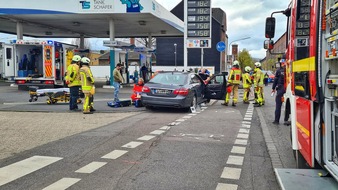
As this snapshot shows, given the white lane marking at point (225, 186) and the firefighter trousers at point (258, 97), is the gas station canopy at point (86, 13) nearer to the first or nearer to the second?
the firefighter trousers at point (258, 97)

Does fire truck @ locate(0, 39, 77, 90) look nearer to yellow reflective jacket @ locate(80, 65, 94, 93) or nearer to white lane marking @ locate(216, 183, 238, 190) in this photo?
yellow reflective jacket @ locate(80, 65, 94, 93)

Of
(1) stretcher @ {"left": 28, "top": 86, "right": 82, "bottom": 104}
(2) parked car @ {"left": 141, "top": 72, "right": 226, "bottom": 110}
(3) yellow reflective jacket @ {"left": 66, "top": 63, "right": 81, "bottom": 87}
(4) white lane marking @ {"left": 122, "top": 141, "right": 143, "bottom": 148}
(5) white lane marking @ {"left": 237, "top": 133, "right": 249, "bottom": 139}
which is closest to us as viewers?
(4) white lane marking @ {"left": 122, "top": 141, "right": 143, "bottom": 148}

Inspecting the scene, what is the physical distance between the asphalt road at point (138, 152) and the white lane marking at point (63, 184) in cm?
1

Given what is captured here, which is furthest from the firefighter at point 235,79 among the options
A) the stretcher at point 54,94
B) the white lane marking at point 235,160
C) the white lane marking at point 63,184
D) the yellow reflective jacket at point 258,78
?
the white lane marking at point 63,184

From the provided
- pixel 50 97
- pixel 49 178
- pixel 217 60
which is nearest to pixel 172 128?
pixel 49 178

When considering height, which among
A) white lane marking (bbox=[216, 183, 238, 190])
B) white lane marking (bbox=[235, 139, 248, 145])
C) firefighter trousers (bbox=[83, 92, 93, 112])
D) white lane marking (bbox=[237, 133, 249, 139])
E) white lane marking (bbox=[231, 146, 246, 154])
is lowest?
white lane marking (bbox=[216, 183, 238, 190])

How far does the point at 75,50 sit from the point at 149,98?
12355 millimetres

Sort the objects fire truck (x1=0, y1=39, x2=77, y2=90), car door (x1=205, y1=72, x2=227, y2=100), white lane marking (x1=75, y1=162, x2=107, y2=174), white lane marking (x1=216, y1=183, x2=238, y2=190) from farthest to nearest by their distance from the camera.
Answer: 1. fire truck (x1=0, y1=39, x2=77, y2=90)
2. car door (x1=205, y1=72, x2=227, y2=100)
3. white lane marking (x1=75, y1=162, x2=107, y2=174)
4. white lane marking (x1=216, y1=183, x2=238, y2=190)

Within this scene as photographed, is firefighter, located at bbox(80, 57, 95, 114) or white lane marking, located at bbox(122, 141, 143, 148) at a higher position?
firefighter, located at bbox(80, 57, 95, 114)

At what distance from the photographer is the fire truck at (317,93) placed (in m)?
3.55

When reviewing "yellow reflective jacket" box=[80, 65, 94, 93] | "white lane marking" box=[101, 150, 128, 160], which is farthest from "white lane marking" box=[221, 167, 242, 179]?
"yellow reflective jacket" box=[80, 65, 94, 93]

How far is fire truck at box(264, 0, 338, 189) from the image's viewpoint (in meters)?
3.55

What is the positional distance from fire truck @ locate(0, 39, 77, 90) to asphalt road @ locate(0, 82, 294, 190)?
1030cm

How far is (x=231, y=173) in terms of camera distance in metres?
5.39
